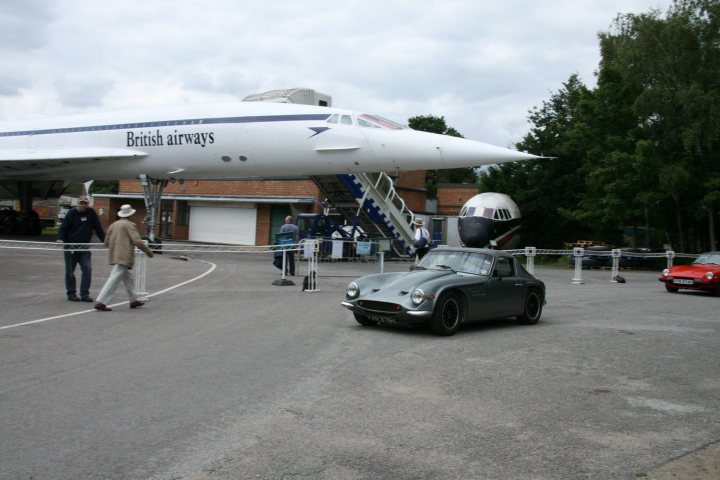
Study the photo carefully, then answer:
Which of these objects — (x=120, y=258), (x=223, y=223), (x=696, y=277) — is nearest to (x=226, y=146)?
(x=120, y=258)

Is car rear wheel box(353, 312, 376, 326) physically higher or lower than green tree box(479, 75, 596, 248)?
lower

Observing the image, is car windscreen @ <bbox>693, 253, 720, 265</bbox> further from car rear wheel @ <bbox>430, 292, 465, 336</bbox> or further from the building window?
the building window

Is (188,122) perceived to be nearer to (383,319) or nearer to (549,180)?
(383,319)

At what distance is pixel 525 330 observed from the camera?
9.97 m

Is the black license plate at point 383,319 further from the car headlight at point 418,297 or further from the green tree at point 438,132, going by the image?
the green tree at point 438,132

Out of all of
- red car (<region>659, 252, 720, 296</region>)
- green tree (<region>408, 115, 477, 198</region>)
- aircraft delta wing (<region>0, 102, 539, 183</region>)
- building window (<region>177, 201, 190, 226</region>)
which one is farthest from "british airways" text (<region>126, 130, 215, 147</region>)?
green tree (<region>408, 115, 477, 198</region>)

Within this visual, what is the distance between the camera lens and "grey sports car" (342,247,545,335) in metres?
8.83

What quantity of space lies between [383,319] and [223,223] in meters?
33.5

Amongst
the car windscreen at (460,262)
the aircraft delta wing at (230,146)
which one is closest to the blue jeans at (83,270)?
the car windscreen at (460,262)

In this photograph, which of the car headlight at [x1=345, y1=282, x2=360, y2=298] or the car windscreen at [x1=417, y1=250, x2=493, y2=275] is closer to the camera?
the car headlight at [x1=345, y1=282, x2=360, y2=298]

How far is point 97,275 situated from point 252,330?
884 centimetres

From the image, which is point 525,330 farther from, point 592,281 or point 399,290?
point 592,281

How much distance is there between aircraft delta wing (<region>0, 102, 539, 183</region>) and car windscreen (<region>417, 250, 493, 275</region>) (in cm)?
1031

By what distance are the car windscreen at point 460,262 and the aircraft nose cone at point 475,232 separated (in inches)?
928
